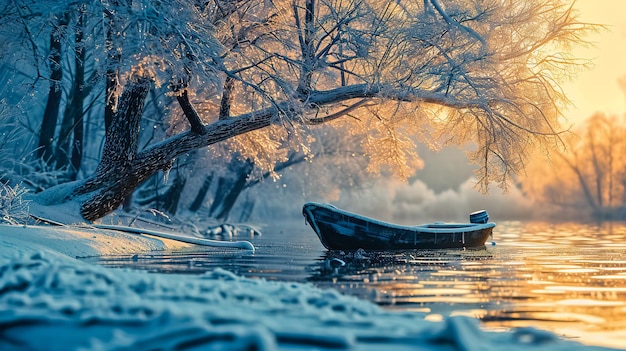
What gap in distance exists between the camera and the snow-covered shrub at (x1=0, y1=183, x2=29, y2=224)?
14.0 m

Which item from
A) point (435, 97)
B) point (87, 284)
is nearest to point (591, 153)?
point (435, 97)

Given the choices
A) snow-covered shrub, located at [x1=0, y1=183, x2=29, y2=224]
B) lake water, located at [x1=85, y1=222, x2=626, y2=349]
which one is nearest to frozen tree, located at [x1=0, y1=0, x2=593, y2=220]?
snow-covered shrub, located at [x1=0, y1=183, x2=29, y2=224]

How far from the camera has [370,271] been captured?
11.0 meters

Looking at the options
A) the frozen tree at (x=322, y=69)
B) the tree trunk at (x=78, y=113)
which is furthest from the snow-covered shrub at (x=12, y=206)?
the tree trunk at (x=78, y=113)

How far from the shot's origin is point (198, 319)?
4859 mm

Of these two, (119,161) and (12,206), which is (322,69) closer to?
(119,161)

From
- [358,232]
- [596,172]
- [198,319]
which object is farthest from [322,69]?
[596,172]

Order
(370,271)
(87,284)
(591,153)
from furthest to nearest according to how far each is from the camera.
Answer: (591,153) → (370,271) → (87,284)

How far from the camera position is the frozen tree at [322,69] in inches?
550

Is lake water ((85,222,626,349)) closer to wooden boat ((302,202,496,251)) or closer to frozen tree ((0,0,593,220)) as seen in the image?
wooden boat ((302,202,496,251))

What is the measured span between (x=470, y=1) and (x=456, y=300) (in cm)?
1284

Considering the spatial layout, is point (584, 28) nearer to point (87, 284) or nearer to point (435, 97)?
point (435, 97)

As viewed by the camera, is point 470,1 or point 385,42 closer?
point 385,42

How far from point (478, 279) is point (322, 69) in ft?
27.2
